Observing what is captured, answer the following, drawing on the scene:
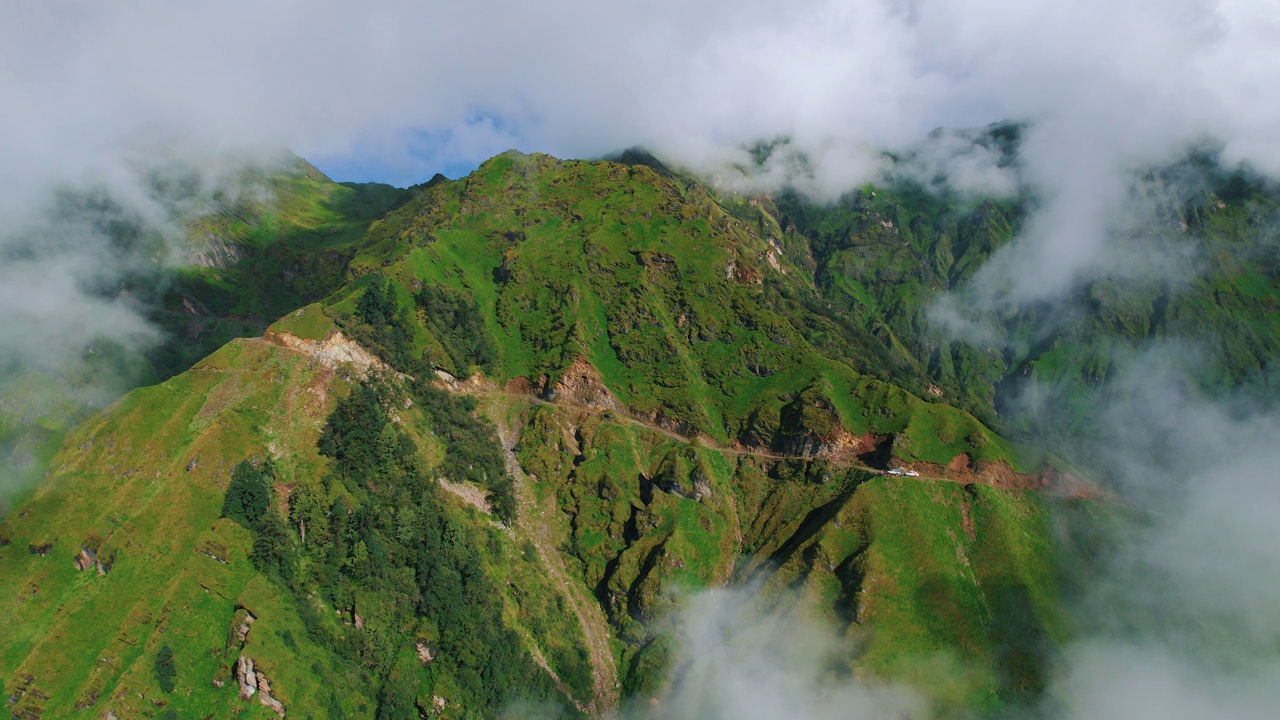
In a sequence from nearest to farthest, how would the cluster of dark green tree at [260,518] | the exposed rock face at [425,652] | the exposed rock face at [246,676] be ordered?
1. the exposed rock face at [246,676]
2. the cluster of dark green tree at [260,518]
3. the exposed rock face at [425,652]

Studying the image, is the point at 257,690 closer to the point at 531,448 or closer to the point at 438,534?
the point at 438,534

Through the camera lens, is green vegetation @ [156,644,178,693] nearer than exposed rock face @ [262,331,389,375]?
Yes

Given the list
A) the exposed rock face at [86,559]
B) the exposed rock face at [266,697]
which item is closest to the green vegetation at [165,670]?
the exposed rock face at [266,697]

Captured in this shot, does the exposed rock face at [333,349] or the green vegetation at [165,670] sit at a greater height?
the exposed rock face at [333,349]

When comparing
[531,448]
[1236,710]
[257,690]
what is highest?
[257,690]

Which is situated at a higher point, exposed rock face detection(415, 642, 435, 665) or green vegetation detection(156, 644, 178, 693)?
green vegetation detection(156, 644, 178, 693)

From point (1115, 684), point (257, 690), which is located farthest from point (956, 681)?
point (257, 690)

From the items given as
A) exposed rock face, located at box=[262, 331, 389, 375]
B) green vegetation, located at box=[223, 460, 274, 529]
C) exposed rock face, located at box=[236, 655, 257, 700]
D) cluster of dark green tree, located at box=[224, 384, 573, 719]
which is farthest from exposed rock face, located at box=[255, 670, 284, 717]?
exposed rock face, located at box=[262, 331, 389, 375]

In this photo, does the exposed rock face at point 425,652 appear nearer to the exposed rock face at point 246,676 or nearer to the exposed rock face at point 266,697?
the exposed rock face at point 266,697

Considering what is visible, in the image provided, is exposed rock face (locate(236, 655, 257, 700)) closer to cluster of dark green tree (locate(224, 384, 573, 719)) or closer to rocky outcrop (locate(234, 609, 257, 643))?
rocky outcrop (locate(234, 609, 257, 643))
